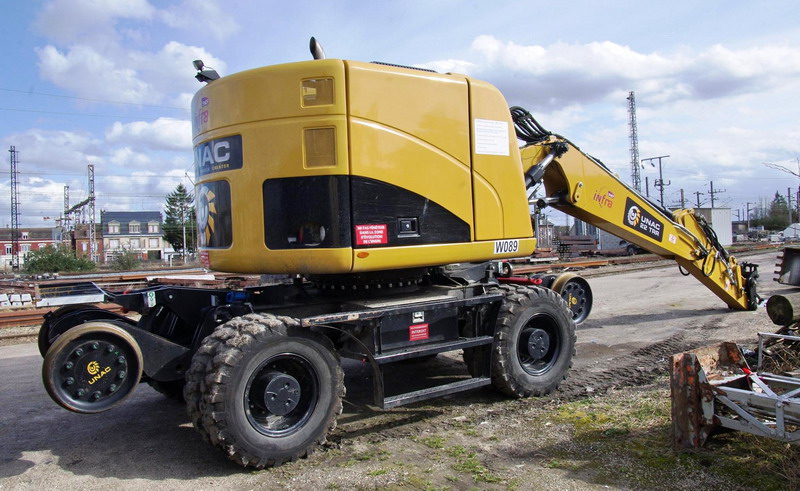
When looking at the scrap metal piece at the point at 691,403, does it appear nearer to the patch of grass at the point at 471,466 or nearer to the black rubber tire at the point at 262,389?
the patch of grass at the point at 471,466

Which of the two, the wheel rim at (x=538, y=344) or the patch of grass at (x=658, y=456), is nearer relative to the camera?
the patch of grass at (x=658, y=456)

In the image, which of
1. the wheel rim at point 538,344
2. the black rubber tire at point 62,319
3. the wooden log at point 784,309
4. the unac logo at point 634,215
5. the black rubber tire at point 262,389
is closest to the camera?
the black rubber tire at point 262,389

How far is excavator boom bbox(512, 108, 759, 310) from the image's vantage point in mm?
7863

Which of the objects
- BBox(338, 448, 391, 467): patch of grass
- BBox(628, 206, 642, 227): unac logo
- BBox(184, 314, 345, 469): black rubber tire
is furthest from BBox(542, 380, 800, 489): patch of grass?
BBox(628, 206, 642, 227): unac logo

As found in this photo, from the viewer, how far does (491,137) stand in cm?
613

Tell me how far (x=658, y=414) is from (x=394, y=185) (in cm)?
320

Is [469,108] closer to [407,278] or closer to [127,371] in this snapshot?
[407,278]

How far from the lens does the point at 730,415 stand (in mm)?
4578

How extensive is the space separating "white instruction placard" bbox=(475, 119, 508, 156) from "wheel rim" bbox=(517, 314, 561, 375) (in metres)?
1.87

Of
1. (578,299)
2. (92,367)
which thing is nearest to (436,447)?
(92,367)

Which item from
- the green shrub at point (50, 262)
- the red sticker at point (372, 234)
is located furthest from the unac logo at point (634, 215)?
the green shrub at point (50, 262)

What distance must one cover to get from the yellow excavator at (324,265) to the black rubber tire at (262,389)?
0.5 inches

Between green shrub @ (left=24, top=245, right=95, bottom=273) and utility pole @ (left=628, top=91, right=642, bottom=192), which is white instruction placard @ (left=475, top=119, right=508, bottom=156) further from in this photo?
utility pole @ (left=628, top=91, right=642, bottom=192)

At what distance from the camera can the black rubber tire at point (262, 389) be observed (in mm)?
4496
